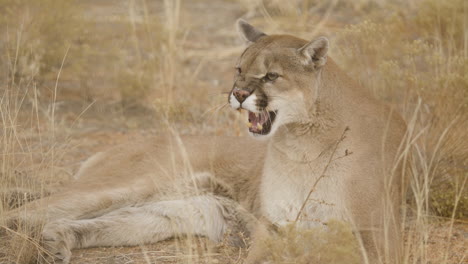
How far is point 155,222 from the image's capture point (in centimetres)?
471

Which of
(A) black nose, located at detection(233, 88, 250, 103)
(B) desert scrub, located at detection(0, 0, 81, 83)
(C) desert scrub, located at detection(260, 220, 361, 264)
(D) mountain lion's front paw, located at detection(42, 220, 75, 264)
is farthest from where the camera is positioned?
(B) desert scrub, located at detection(0, 0, 81, 83)

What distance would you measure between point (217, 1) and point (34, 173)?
8352mm

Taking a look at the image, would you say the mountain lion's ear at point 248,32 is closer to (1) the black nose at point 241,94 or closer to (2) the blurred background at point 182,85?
(2) the blurred background at point 182,85

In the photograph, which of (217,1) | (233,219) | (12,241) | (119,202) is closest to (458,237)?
(233,219)

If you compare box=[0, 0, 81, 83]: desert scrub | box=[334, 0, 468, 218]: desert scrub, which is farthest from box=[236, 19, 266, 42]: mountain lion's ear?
box=[0, 0, 81, 83]: desert scrub

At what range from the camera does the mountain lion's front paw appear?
4.20 metres

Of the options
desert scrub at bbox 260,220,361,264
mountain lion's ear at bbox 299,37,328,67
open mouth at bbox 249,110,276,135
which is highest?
mountain lion's ear at bbox 299,37,328,67

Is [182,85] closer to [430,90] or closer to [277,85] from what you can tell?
[430,90]

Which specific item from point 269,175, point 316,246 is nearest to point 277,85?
point 269,175

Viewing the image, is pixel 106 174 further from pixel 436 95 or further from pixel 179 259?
pixel 436 95

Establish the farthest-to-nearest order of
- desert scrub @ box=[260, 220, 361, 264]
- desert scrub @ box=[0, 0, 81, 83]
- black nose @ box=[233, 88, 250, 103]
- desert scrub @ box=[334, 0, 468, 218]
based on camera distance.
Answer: desert scrub @ box=[0, 0, 81, 83] < desert scrub @ box=[334, 0, 468, 218] < black nose @ box=[233, 88, 250, 103] < desert scrub @ box=[260, 220, 361, 264]

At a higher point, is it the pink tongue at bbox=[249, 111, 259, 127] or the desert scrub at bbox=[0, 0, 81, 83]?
the desert scrub at bbox=[0, 0, 81, 83]

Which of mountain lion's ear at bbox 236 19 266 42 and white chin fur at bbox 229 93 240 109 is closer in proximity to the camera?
white chin fur at bbox 229 93 240 109

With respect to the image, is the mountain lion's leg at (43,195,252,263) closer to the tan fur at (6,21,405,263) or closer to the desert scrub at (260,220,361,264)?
the tan fur at (6,21,405,263)
